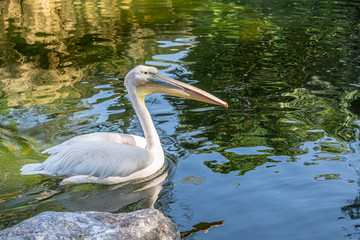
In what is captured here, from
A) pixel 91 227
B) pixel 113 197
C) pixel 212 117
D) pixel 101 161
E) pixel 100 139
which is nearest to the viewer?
A: pixel 91 227

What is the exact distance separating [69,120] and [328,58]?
4091 millimetres

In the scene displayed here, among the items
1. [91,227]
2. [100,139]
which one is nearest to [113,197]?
[100,139]

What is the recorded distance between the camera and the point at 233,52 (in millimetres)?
7438

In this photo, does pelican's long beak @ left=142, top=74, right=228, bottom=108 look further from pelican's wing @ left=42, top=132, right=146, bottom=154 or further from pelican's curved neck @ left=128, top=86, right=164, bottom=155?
pelican's wing @ left=42, top=132, right=146, bottom=154

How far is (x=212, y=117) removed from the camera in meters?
4.88

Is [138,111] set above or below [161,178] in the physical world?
above

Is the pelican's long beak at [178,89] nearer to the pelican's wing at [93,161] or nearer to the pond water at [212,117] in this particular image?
the pond water at [212,117]

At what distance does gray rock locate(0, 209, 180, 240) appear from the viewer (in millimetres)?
2396

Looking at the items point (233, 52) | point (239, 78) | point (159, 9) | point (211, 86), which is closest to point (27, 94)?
point (211, 86)

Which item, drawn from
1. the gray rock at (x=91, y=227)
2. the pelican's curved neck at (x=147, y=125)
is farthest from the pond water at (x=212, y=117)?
the gray rock at (x=91, y=227)

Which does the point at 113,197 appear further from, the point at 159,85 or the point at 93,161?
the point at 159,85

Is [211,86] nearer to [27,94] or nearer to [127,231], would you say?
[27,94]

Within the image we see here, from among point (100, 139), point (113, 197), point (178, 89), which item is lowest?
point (113, 197)

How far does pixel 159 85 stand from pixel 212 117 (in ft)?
3.54
